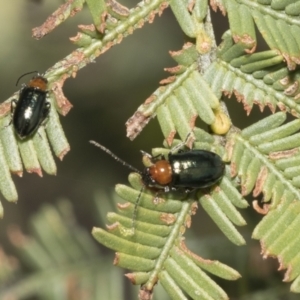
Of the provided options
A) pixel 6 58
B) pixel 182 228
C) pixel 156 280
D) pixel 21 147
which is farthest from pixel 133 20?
pixel 6 58

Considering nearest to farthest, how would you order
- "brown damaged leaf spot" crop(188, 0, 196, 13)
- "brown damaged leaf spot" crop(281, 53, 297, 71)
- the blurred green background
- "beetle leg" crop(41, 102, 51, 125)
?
"brown damaged leaf spot" crop(281, 53, 297, 71)
"brown damaged leaf spot" crop(188, 0, 196, 13)
"beetle leg" crop(41, 102, 51, 125)
the blurred green background

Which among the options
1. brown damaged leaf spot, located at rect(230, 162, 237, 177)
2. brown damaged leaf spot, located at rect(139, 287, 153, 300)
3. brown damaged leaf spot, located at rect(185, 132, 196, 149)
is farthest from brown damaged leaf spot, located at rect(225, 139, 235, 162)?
brown damaged leaf spot, located at rect(139, 287, 153, 300)

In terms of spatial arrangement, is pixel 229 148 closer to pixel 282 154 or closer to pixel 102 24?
pixel 282 154

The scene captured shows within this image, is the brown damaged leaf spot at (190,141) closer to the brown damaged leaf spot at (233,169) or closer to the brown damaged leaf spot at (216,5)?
the brown damaged leaf spot at (233,169)

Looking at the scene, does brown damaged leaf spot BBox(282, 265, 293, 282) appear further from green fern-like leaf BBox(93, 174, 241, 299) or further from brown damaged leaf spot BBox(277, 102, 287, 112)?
brown damaged leaf spot BBox(277, 102, 287, 112)

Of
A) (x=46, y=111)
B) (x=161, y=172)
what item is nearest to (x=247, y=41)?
(x=161, y=172)
